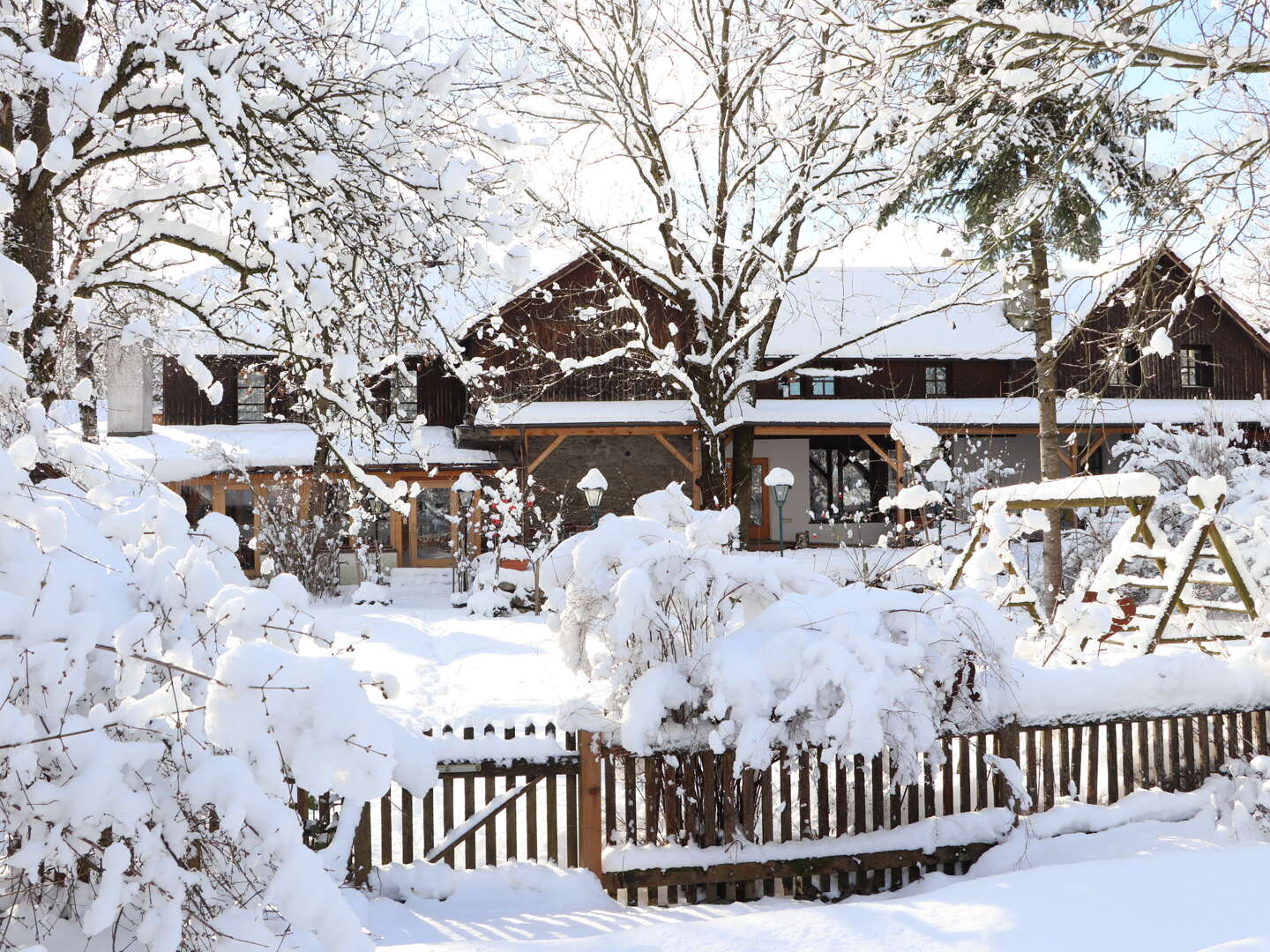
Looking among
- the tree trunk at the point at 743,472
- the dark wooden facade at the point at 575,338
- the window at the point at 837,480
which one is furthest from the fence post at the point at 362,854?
the window at the point at 837,480

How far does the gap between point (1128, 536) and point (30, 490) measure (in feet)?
23.4

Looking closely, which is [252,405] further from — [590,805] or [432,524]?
[590,805]

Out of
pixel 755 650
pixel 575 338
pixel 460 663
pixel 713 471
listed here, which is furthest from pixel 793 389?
pixel 755 650

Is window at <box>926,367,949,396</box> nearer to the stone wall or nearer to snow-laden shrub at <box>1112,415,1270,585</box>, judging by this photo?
the stone wall

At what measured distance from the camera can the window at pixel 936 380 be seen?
24234mm

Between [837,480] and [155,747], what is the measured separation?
2416cm

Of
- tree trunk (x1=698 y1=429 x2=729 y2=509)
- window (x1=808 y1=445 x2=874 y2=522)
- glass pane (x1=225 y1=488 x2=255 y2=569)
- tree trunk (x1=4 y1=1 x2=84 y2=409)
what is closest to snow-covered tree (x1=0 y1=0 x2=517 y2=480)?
tree trunk (x1=4 y1=1 x2=84 y2=409)

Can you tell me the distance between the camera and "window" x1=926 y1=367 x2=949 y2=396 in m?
24.2

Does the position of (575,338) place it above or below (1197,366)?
above

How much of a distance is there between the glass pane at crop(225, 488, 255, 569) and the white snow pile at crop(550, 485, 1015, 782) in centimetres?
1883

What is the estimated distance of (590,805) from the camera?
4.86 metres

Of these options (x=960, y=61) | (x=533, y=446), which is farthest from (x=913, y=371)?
(x=960, y=61)

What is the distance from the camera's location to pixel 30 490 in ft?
8.27

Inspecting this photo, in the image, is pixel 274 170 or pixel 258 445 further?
pixel 258 445
